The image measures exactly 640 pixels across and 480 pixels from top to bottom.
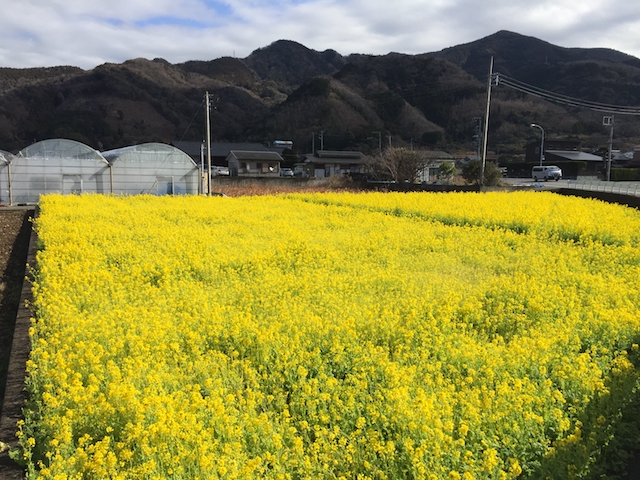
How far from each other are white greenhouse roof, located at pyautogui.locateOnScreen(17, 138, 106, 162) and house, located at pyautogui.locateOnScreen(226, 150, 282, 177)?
28.8 meters

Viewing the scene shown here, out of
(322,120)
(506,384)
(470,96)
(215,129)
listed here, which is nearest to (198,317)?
(506,384)

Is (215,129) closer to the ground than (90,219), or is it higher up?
higher up

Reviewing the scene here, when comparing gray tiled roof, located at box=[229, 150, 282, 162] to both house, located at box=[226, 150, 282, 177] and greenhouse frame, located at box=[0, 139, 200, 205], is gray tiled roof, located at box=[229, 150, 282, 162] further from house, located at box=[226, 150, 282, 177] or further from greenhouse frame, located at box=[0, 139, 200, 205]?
greenhouse frame, located at box=[0, 139, 200, 205]

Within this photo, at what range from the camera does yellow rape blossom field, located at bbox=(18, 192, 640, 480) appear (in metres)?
2.88

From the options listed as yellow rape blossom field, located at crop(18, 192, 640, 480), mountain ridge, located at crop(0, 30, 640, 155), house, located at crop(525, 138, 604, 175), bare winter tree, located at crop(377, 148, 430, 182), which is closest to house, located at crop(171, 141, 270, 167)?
mountain ridge, located at crop(0, 30, 640, 155)

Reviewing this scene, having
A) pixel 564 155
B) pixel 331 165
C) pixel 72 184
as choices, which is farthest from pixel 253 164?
pixel 564 155

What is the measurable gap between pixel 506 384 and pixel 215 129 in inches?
3607

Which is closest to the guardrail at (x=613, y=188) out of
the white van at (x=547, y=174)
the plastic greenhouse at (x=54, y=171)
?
the white van at (x=547, y=174)

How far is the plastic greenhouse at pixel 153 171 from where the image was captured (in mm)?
23156

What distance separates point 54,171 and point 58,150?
1058mm

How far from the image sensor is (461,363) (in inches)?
165

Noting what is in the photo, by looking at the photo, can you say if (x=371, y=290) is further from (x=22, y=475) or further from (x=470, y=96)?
(x=470, y=96)

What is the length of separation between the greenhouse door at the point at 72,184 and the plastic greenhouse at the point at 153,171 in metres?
1.49

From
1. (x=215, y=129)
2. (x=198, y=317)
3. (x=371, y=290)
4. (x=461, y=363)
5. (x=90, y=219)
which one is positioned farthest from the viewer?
(x=215, y=129)
